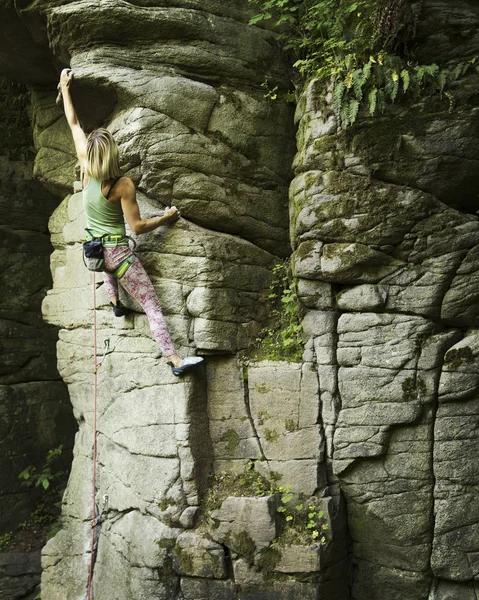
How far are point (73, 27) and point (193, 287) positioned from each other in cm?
367

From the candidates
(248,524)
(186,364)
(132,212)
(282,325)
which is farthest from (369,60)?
(248,524)

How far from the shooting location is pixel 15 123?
13133 mm

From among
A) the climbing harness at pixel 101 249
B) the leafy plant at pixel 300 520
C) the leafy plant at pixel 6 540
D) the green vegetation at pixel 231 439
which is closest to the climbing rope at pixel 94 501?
the climbing harness at pixel 101 249

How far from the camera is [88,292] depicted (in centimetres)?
1030

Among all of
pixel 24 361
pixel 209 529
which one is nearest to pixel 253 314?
pixel 209 529

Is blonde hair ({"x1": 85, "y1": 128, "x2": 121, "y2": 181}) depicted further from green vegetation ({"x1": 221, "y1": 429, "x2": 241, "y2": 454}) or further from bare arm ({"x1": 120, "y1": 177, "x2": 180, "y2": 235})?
green vegetation ({"x1": 221, "y1": 429, "x2": 241, "y2": 454})

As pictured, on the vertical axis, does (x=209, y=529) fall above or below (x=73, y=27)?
below

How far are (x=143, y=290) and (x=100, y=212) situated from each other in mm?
1099

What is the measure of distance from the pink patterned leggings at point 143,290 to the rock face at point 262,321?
1.05ft

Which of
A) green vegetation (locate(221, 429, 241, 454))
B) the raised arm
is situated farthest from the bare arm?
green vegetation (locate(221, 429, 241, 454))

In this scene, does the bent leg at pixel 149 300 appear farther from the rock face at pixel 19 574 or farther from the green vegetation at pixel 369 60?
the rock face at pixel 19 574

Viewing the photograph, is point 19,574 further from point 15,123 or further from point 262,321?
point 15,123

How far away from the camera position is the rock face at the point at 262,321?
8453 mm

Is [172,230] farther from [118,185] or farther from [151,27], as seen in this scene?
[151,27]
